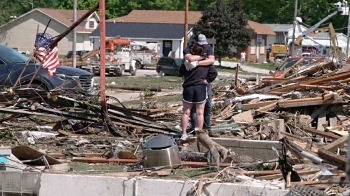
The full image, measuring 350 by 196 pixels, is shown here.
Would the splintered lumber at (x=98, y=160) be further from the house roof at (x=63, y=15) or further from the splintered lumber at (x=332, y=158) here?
the house roof at (x=63, y=15)

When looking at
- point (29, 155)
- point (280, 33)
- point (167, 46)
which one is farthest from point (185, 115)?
point (280, 33)

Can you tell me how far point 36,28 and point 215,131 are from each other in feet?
221

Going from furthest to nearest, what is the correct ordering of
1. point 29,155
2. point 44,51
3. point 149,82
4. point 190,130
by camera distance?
point 149,82, point 44,51, point 190,130, point 29,155

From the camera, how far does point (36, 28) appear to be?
76.7 m

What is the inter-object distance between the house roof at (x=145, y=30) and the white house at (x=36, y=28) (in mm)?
3761

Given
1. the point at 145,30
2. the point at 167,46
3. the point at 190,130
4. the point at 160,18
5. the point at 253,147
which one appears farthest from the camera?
the point at 160,18

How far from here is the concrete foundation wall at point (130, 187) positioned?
738 centimetres

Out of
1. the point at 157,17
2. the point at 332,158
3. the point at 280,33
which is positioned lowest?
the point at 332,158

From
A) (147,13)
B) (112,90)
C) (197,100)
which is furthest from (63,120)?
(147,13)

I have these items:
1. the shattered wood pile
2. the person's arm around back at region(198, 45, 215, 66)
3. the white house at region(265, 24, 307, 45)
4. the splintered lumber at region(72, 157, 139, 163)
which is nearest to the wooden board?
the shattered wood pile

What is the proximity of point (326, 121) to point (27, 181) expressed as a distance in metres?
7.23

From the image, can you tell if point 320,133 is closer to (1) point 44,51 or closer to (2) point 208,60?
(2) point 208,60

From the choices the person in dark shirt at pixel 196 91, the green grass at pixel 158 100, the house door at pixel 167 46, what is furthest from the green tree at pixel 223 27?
the person in dark shirt at pixel 196 91

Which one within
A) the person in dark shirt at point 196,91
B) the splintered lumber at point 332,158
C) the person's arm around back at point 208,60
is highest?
the person's arm around back at point 208,60
